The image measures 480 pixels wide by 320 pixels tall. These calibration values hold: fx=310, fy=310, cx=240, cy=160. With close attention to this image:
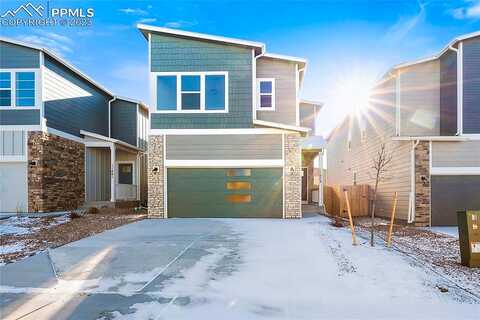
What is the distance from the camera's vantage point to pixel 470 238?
5836mm

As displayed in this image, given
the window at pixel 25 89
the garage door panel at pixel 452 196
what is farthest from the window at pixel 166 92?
the garage door panel at pixel 452 196

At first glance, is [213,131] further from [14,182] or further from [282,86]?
[14,182]

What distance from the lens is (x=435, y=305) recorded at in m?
4.03

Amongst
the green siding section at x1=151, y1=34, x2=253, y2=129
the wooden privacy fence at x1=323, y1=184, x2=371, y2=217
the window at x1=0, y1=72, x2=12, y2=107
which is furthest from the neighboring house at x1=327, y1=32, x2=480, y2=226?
the window at x1=0, y1=72, x2=12, y2=107

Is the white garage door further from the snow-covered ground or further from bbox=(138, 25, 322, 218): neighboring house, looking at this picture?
the snow-covered ground

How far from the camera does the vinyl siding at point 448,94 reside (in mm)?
12156

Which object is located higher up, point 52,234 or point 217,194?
point 217,194

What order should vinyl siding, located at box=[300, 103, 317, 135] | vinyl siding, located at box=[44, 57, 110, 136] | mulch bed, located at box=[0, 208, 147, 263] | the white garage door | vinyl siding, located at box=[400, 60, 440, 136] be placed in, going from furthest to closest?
1. vinyl siding, located at box=[300, 103, 317, 135]
2. vinyl siding, located at box=[44, 57, 110, 136]
3. the white garage door
4. vinyl siding, located at box=[400, 60, 440, 136]
5. mulch bed, located at box=[0, 208, 147, 263]

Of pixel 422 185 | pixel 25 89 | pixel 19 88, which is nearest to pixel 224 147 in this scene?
pixel 422 185

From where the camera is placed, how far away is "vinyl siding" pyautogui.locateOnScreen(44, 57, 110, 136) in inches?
558

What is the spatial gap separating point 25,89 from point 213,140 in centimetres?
868

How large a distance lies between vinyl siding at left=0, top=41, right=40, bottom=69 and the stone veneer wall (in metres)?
3.07

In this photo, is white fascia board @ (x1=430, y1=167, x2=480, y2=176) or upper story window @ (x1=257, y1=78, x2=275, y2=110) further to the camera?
upper story window @ (x1=257, y1=78, x2=275, y2=110)

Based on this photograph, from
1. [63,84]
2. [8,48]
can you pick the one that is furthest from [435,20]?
[8,48]
